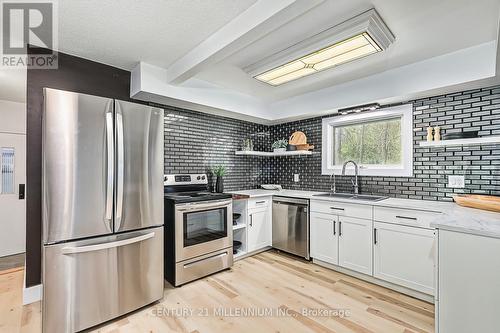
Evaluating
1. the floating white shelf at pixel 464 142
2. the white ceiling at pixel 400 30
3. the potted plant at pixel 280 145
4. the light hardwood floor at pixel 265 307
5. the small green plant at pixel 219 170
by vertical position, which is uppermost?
the white ceiling at pixel 400 30

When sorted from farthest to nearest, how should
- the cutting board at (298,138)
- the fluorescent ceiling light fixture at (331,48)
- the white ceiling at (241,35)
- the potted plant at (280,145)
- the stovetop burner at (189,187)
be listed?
the potted plant at (280,145), the cutting board at (298,138), the stovetop burner at (189,187), the fluorescent ceiling light fixture at (331,48), the white ceiling at (241,35)

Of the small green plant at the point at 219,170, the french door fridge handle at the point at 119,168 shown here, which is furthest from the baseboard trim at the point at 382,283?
the french door fridge handle at the point at 119,168

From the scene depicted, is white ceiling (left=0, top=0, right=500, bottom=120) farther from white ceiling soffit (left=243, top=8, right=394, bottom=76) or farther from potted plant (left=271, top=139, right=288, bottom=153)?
potted plant (left=271, top=139, right=288, bottom=153)

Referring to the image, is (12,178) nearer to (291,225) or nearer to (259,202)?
(259,202)

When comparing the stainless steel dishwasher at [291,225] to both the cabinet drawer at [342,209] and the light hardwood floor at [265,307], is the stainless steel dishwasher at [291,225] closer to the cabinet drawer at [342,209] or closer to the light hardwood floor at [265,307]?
the cabinet drawer at [342,209]

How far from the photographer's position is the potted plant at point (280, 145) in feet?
13.2

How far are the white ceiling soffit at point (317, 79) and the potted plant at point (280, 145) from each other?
0.43 m

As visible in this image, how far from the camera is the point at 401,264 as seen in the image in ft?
7.86

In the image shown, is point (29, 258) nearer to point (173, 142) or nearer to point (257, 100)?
point (173, 142)

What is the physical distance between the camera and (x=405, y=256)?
2.37 m

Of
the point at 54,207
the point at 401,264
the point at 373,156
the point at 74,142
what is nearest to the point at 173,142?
the point at 74,142

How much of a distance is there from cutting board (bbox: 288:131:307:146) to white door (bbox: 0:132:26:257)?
441 cm

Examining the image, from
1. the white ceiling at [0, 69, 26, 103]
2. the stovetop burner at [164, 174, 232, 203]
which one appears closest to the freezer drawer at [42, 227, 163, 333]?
the stovetop burner at [164, 174, 232, 203]

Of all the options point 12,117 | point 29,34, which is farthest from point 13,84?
point 29,34
